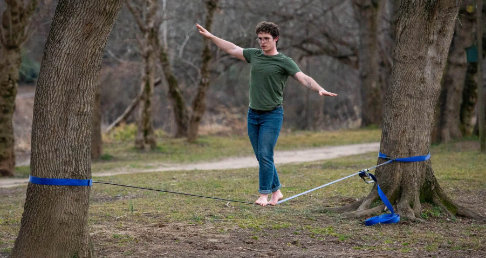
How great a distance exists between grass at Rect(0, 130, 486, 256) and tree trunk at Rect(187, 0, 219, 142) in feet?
28.3

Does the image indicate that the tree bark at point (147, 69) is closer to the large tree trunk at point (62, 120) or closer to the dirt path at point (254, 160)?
the dirt path at point (254, 160)

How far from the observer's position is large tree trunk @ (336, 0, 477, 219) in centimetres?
798

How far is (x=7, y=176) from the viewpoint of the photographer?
14844 millimetres

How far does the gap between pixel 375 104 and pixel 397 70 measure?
20189 millimetres

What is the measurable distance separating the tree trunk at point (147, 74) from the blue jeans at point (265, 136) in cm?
1286

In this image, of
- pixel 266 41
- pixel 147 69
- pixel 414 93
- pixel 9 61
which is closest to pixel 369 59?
pixel 147 69

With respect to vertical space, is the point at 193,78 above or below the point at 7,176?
above

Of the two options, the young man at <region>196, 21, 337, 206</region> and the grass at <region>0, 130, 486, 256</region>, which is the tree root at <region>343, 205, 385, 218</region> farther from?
the young man at <region>196, 21, 337, 206</region>

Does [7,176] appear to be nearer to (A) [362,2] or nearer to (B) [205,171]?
(B) [205,171]

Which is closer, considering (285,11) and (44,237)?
(44,237)

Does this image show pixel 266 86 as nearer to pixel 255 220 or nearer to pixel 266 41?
pixel 266 41

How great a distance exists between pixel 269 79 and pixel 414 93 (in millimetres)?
1952

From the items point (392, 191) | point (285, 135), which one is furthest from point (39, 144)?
point (285, 135)

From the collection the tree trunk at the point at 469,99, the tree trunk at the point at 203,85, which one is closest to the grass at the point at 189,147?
the tree trunk at the point at 203,85
